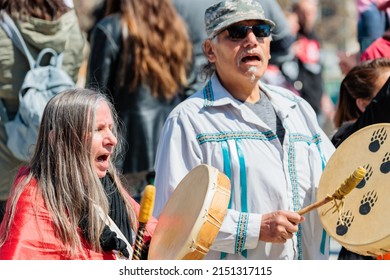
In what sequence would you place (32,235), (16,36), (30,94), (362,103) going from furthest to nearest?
(16,36) < (30,94) < (362,103) < (32,235)

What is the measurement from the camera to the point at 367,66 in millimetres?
5820

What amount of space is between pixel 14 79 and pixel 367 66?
1950mm

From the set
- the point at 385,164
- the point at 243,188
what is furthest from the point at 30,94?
the point at 385,164

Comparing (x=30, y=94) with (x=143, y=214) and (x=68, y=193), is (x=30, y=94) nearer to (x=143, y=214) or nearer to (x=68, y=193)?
(x=68, y=193)

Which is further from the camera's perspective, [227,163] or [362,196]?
[227,163]

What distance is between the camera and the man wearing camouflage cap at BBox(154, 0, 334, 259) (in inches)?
179

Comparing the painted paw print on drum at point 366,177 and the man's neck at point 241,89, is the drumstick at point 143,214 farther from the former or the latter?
the man's neck at point 241,89

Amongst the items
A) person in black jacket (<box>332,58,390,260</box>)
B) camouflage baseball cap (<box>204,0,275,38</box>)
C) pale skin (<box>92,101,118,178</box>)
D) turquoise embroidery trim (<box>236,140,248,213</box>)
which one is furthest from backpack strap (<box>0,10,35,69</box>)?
pale skin (<box>92,101,118,178</box>)

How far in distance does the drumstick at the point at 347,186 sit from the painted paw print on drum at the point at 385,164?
0.47 feet

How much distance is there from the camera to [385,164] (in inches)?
165

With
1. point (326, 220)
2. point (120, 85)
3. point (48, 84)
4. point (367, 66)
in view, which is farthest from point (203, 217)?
point (120, 85)

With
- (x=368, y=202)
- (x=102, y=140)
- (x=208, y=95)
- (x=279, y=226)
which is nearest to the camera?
(x=102, y=140)

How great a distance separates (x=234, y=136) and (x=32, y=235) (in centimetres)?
114

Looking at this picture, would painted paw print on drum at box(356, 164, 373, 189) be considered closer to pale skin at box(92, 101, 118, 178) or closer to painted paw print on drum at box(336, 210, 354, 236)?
painted paw print on drum at box(336, 210, 354, 236)
